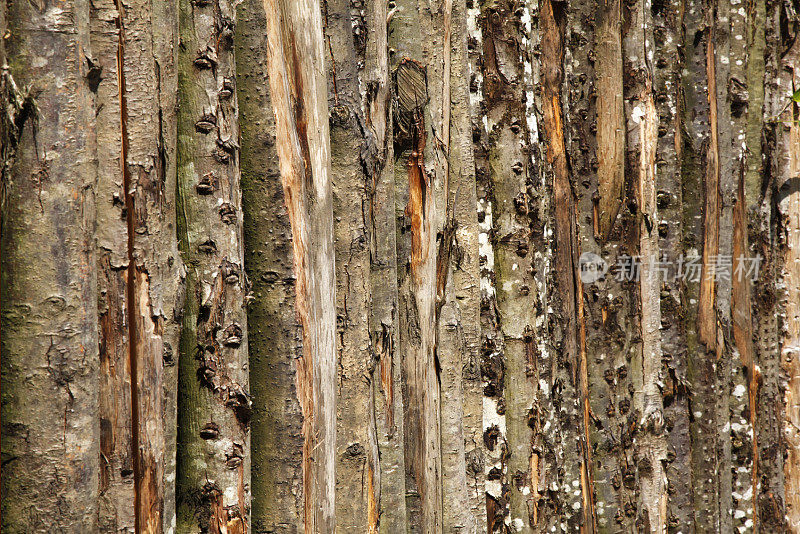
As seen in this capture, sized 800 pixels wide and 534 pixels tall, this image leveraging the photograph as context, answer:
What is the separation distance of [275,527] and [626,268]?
6.44ft

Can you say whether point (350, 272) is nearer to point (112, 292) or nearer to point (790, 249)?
point (112, 292)

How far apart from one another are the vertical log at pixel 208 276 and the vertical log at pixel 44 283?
300mm

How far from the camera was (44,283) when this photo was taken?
127 cm

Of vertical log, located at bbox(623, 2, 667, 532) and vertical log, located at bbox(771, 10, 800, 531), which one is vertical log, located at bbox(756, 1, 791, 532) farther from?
vertical log, located at bbox(623, 2, 667, 532)

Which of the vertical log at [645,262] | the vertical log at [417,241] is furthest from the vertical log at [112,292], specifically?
the vertical log at [645,262]

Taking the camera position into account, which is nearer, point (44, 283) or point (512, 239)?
point (44, 283)

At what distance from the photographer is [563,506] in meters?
2.73

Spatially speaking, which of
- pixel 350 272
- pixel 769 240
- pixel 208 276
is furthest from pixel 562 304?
pixel 208 276

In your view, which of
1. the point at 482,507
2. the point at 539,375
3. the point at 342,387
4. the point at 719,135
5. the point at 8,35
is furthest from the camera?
the point at 719,135

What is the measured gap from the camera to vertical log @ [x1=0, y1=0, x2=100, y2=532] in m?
1.25

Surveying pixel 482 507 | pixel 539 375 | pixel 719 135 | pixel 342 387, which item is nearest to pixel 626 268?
pixel 539 375

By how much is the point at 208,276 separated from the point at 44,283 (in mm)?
380

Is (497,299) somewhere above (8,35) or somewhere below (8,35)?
below

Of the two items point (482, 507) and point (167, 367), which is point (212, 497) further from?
point (482, 507)
